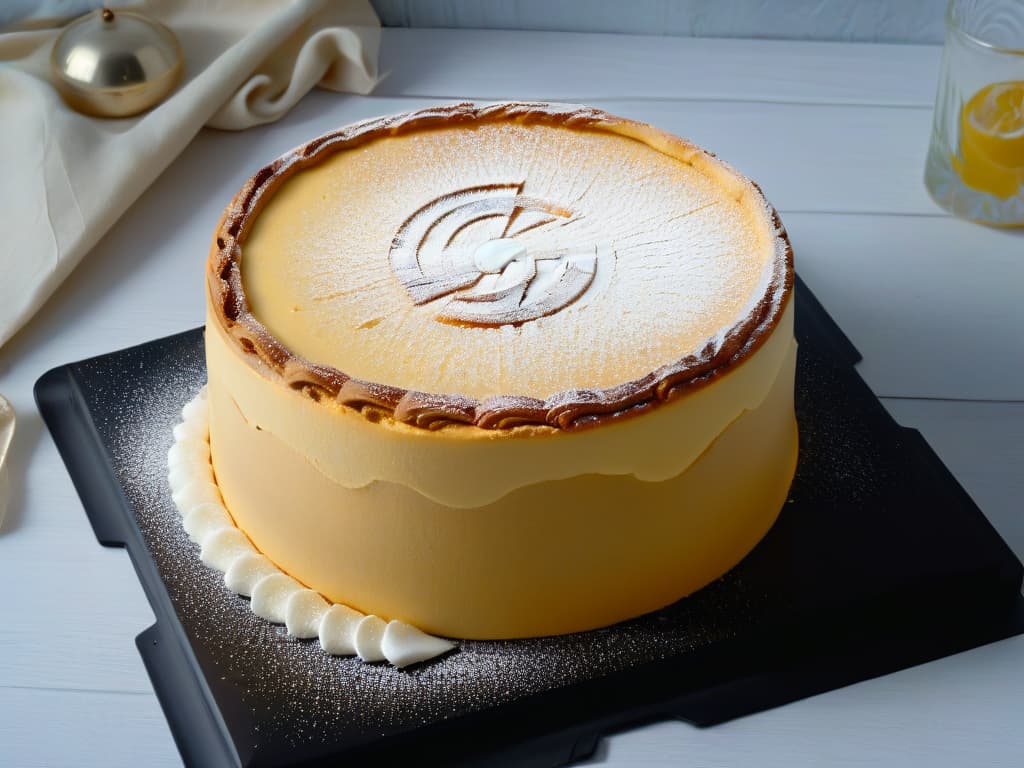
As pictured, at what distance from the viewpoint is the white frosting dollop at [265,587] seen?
56.3 inches

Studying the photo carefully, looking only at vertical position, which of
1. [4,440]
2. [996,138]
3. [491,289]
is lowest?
[4,440]

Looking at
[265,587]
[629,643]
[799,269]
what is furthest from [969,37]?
[265,587]

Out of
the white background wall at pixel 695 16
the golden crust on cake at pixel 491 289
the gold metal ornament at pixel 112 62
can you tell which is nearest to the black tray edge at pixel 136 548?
the golden crust on cake at pixel 491 289

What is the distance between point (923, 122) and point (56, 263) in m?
1.52

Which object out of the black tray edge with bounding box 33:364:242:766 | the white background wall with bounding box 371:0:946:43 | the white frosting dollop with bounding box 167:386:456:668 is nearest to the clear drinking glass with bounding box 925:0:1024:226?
the white background wall with bounding box 371:0:946:43

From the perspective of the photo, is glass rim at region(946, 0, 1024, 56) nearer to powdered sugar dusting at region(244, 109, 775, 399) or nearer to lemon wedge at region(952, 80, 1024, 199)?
lemon wedge at region(952, 80, 1024, 199)

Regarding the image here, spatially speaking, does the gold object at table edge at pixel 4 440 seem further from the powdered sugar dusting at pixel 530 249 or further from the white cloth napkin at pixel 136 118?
the powdered sugar dusting at pixel 530 249

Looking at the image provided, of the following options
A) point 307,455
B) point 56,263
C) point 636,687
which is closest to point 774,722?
point 636,687

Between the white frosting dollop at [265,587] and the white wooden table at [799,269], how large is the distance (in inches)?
4.6

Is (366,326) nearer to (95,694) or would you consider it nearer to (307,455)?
(307,455)

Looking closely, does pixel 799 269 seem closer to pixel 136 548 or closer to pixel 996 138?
pixel 996 138

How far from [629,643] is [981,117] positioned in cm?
115

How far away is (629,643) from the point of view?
56.6 inches

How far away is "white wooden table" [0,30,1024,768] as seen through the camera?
1409 mm
